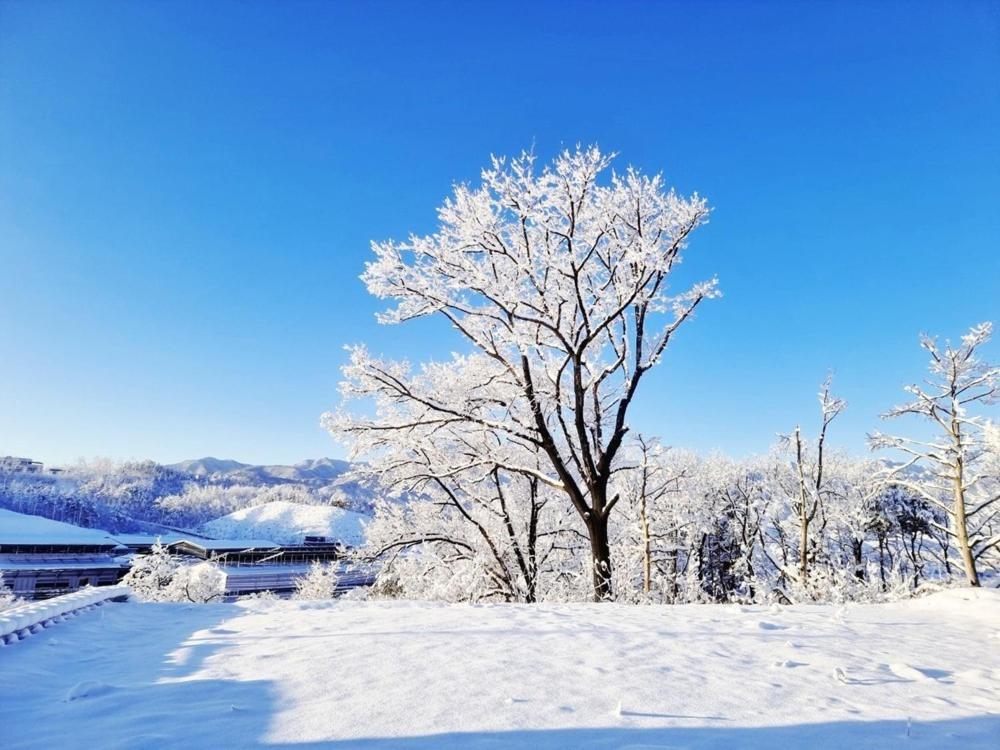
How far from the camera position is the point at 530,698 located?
122 inches

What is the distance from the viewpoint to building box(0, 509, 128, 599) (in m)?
42.8

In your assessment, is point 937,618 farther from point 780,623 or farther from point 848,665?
point 848,665

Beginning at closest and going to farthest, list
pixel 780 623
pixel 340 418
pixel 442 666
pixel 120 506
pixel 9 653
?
pixel 442 666 < pixel 9 653 < pixel 780 623 < pixel 340 418 < pixel 120 506

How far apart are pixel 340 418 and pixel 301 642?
28.5 ft

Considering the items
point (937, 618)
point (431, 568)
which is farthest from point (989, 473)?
point (431, 568)

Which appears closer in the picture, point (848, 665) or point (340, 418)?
point (848, 665)

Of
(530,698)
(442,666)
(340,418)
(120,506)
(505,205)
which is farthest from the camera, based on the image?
(120,506)

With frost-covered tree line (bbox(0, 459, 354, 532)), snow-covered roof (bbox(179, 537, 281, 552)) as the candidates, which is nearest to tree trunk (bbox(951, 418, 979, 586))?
snow-covered roof (bbox(179, 537, 281, 552))

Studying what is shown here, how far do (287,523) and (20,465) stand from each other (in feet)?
341

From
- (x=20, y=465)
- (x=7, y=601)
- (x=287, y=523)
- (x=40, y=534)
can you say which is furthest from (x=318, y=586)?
(x=20, y=465)

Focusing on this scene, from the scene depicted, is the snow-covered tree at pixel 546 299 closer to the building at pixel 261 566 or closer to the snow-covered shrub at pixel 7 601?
the snow-covered shrub at pixel 7 601

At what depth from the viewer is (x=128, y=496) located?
13312 centimetres

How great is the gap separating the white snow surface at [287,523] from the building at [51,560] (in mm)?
39130

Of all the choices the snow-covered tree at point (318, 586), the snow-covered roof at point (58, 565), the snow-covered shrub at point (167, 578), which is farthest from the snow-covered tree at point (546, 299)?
the snow-covered roof at point (58, 565)
